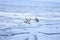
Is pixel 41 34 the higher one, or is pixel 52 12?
pixel 52 12

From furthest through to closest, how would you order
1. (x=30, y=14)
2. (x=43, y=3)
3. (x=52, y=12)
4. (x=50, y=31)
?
(x=43, y=3) < (x=52, y=12) < (x=30, y=14) < (x=50, y=31)

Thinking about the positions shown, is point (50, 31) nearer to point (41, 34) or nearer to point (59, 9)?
point (41, 34)

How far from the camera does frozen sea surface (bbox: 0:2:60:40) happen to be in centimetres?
78

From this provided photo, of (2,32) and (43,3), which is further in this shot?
(43,3)

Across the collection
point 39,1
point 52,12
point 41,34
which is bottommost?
point 41,34

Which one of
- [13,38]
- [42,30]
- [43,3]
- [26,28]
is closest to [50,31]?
[42,30]

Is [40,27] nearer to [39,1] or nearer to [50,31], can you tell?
[50,31]

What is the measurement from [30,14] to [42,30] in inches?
11.2

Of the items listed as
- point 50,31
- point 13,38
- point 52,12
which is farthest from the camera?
point 52,12

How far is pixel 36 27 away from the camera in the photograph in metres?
0.89

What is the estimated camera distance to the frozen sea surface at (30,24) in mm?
775

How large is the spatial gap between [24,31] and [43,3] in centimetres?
69

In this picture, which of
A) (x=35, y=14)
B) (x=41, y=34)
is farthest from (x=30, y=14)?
(x=41, y=34)

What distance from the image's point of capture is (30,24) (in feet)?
3.00
